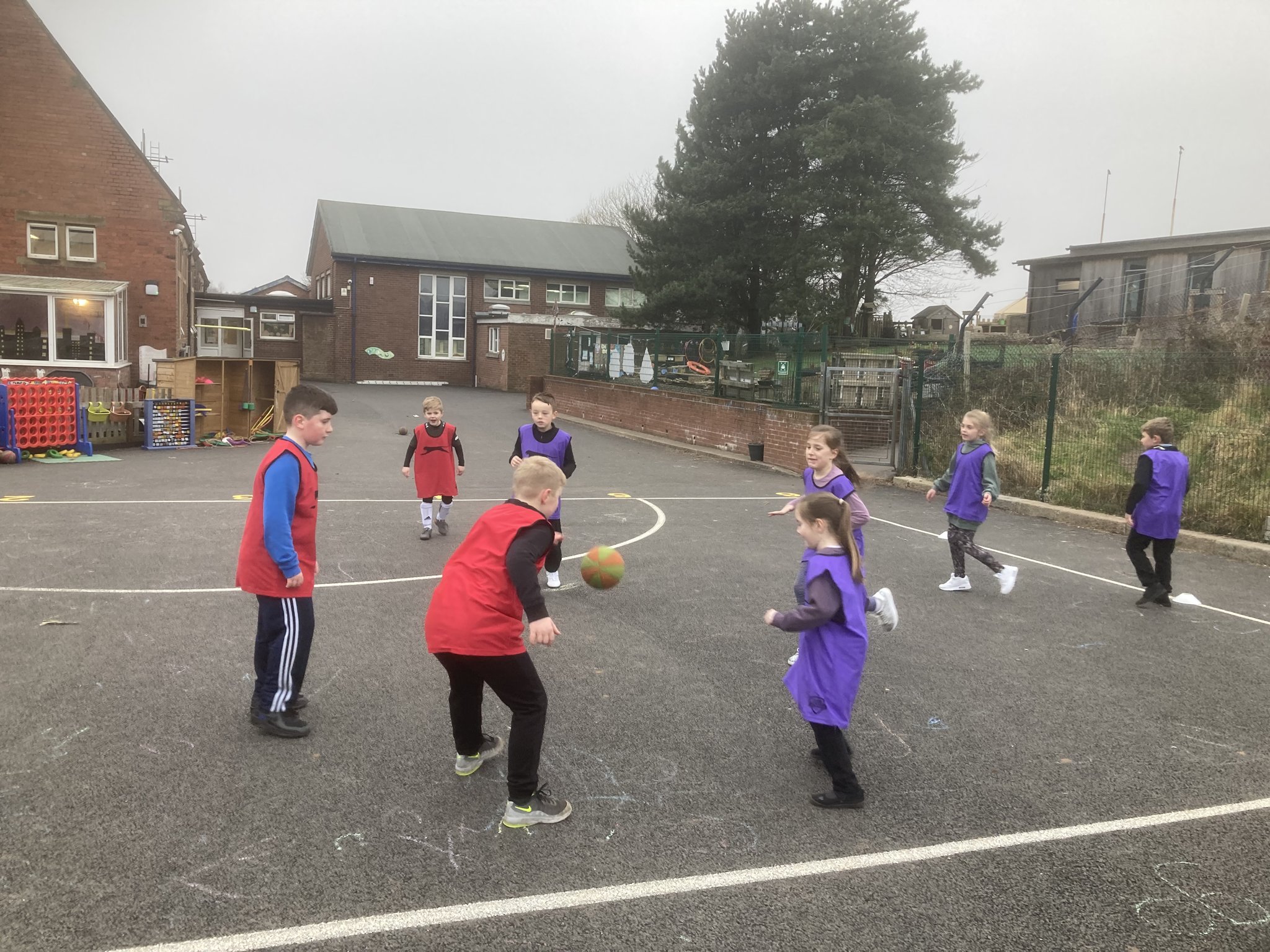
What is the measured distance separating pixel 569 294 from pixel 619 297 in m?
3.02

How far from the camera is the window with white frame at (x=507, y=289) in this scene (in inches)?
1847

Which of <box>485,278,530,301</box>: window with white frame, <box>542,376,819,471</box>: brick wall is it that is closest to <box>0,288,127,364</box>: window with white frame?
<box>542,376,819,471</box>: brick wall

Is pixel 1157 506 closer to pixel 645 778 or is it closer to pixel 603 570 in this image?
pixel 603 570

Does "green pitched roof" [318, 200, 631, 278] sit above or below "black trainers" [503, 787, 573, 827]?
above

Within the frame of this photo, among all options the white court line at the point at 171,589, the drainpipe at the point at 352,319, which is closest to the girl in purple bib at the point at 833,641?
the white court line at the point at 171,589

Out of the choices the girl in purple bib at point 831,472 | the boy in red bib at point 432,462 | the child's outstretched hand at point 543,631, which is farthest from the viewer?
the boy in red bib at point 432,462

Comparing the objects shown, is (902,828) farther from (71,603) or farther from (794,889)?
(71,603)

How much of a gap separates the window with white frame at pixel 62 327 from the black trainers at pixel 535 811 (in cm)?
2475

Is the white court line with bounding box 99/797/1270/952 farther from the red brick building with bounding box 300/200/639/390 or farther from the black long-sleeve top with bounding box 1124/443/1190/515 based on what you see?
the red brick building with bounding box 300/200/639/390

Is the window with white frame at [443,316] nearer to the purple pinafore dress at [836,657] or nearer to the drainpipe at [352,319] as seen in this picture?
the drainpipe at [352,319]

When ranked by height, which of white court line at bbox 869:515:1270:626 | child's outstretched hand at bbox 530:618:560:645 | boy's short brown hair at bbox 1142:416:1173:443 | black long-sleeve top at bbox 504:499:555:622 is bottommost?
white court line at bbox 869:515:1270:626

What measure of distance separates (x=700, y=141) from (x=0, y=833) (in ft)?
108

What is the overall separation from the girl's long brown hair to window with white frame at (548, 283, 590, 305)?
4511 centimetres

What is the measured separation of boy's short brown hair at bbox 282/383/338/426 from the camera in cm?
491
